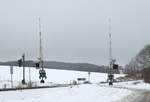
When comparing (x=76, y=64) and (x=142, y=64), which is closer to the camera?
(x=142, y=64)

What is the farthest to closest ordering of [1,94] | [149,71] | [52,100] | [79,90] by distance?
[149,71] → [1,94] → [79,90] → [52,100]

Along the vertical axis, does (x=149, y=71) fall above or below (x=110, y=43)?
below

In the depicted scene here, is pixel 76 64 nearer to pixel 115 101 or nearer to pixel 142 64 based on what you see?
pixel 142 64

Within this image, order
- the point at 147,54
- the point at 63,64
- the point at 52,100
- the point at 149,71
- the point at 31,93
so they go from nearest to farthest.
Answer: the point at 52,100
the point at 31,93
the point at 149,71
the point at 147,54
the point at 63,64

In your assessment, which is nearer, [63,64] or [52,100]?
[52,100]

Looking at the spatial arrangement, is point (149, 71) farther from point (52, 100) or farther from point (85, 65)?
point (85, 65)

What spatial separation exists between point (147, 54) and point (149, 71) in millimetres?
36824

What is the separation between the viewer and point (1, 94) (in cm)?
2553

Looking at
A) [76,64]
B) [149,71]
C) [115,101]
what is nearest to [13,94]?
[115,101]

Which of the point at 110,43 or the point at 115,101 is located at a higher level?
the point at 110,43

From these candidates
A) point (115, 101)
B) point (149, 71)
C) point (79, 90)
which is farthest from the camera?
point (149, 71)

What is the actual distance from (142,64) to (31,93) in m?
73.3

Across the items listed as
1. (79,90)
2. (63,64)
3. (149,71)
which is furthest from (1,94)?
(63,64)

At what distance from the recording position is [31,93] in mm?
29438
